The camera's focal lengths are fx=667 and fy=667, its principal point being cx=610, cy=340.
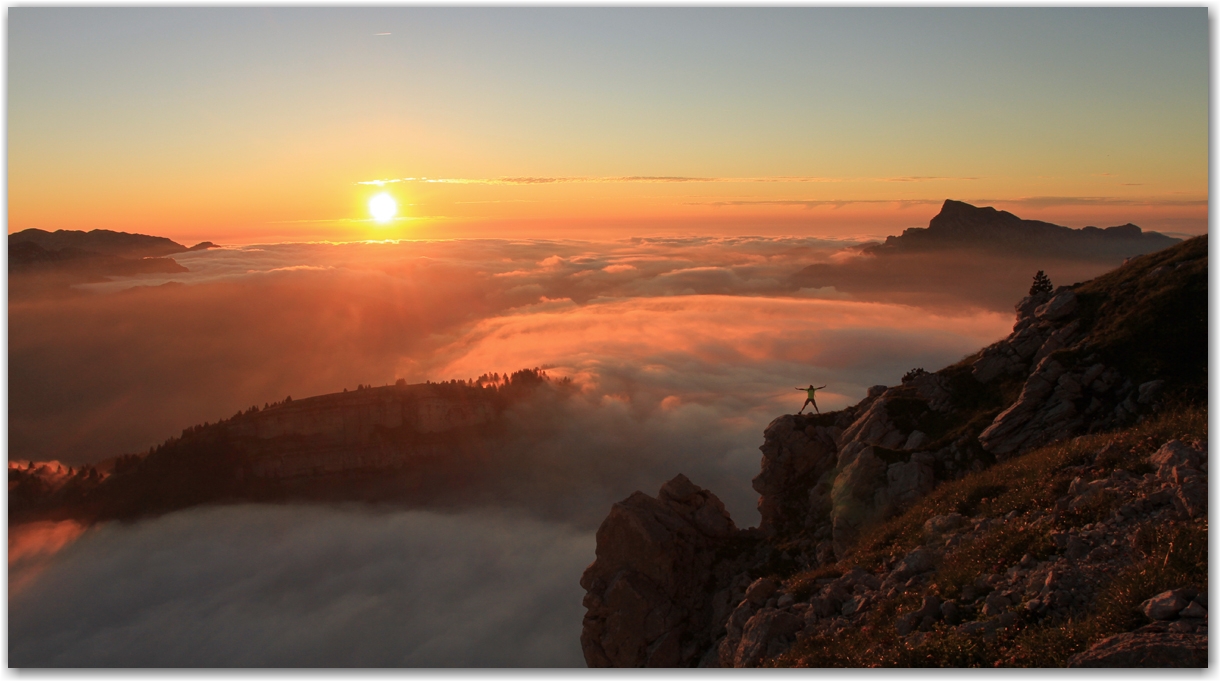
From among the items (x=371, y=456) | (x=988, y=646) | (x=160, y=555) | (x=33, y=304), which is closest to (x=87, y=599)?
(x=160, y=555)

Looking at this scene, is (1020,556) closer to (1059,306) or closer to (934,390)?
(934,390)

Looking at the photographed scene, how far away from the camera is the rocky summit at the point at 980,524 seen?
12242mm

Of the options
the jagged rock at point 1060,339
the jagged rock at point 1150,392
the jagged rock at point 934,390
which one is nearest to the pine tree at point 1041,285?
the jagged rock at point 1060,339

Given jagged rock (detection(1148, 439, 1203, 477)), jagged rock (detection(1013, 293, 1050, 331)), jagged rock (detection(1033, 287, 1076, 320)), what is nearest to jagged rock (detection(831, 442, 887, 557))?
jagged rock (detection(1148, 439, 1203, 477))

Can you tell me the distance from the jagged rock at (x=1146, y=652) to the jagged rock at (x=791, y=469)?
2045 centimetres

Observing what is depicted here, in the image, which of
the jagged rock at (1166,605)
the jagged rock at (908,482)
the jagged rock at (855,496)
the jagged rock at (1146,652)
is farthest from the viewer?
the jagged rock at (855,496)

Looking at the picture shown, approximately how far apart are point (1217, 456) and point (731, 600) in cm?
1783

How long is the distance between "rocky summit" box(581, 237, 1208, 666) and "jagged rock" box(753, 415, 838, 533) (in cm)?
11

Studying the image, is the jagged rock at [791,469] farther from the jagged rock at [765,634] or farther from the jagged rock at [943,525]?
the jagged rock at [765,634]

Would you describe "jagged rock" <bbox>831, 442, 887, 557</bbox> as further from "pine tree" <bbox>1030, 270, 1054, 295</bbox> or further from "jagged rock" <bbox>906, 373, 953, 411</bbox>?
"pine tree" <bbox>1030, 270, 1054, 295</bbox>

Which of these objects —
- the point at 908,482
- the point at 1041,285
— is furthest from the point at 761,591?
the point at 1041,285

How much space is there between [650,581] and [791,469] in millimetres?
8708

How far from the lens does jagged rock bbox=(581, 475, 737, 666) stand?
28906 millimetres

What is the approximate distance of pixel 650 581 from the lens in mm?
30547
